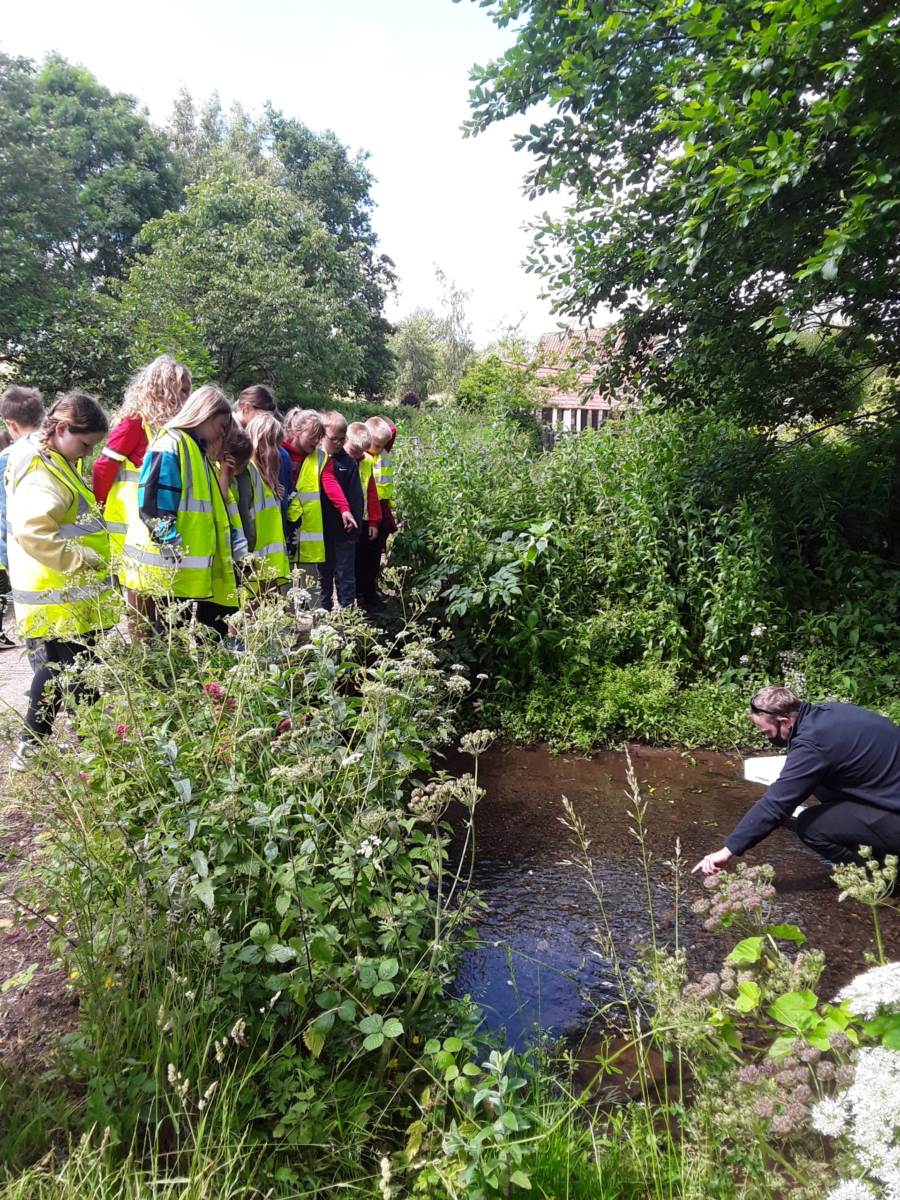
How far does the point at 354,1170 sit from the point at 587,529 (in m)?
5.12

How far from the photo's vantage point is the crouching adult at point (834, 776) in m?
3.35

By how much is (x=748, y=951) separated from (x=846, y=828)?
2029 millimetres

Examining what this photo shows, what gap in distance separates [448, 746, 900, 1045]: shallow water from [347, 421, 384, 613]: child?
7.93 feet

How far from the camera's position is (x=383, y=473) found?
6.80 metres

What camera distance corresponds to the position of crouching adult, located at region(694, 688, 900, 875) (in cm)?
335

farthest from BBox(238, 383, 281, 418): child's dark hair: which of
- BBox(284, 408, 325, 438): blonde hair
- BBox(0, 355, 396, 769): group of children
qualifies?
BBox(284, 408, 325, 438): blonde hair

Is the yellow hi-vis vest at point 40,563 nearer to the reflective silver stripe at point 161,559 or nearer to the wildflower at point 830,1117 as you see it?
the reflective silver stripe at point 161,559

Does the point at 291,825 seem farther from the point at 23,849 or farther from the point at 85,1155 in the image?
the point at 23,849

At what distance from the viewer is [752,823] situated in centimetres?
333

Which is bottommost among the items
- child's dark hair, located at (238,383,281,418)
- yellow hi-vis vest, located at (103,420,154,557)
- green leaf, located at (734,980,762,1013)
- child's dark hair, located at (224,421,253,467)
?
green leaf, located at (734,980,762,1013)

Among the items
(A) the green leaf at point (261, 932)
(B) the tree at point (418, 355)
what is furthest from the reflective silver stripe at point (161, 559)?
(B) the tree at point (418, 355)

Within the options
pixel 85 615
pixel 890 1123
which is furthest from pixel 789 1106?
pixel 85 615

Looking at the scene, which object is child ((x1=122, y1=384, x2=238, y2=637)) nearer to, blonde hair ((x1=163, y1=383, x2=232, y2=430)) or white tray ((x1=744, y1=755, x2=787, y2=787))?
blonde hair ((x1=163, y1=383, x2=232, y2=430))

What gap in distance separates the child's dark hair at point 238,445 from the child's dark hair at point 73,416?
26.5 inches
